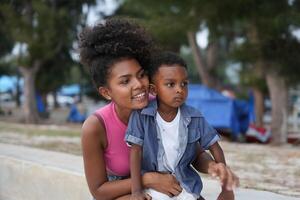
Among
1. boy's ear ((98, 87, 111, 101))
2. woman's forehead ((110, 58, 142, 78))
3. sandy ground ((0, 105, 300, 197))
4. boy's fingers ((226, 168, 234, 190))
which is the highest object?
woman's forehead ((110, 58, 142, 78))

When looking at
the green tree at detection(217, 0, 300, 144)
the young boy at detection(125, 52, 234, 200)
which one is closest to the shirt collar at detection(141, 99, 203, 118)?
the young boy at detection(125, 52, 234, 200)

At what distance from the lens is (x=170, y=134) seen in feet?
6.86

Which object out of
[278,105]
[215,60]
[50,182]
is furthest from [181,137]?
[215,60]

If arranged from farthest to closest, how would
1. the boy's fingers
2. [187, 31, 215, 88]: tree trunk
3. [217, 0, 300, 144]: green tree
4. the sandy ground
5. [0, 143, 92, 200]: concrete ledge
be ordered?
[187, 31, 215, 88]: tree trunk < [217, 0, 300, 144]: green tree < the sandy ground < [0, 143, 92, 200]: concrete ledge < the boy's fingers

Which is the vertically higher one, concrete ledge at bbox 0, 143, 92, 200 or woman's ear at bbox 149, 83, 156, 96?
woman's ear at bbox 149, 83, 156, 96

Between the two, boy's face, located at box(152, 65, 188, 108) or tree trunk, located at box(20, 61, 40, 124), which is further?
tree trunk, located at box(20, 61, 40, 124)

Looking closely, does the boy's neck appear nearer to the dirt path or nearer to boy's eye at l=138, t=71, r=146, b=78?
boy's eye at l=138, t=71, r=146, b=78

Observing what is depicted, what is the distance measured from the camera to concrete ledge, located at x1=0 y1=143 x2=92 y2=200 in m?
3.85

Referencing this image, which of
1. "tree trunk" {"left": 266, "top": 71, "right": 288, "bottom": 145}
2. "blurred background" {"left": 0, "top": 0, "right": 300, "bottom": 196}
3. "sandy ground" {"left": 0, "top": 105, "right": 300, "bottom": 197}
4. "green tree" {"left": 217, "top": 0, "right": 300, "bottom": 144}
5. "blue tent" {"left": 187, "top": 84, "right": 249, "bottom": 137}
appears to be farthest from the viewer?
"blue tent" {"left": 187, "top": 84, "right": 249, "bottom": 137}

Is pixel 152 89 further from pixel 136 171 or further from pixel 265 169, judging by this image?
pixel 265 169

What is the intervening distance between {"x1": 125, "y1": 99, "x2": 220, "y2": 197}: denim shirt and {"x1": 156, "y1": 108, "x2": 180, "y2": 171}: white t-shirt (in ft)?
0.05

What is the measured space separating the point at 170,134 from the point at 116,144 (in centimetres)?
30

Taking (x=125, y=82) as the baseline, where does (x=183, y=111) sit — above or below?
below

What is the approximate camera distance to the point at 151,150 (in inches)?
81.7
